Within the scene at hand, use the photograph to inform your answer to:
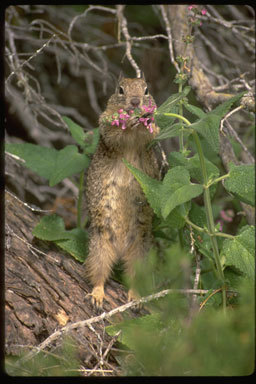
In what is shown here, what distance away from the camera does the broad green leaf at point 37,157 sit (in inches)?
111

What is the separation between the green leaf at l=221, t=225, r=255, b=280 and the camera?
6.09 ft

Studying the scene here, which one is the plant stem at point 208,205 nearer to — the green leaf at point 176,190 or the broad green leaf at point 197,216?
the green leaf at point 176,190

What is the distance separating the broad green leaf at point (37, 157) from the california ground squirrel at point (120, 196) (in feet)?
1.01

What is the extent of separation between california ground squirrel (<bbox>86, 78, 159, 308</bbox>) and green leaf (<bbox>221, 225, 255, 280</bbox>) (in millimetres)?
725

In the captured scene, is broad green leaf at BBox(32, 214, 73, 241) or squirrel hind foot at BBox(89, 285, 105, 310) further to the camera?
broad green leaf at BBox(32, 214, 73, 241)

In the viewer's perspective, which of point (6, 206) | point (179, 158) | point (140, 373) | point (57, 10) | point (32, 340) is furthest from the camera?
point (57, 10)

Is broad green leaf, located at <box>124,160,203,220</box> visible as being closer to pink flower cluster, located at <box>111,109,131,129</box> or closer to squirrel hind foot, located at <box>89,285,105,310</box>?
pink flower cluster, located at <box>111,109,131,129</box>

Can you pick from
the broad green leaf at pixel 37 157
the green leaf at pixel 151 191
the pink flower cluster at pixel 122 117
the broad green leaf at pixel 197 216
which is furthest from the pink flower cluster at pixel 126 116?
the broad green leaf at pixel 37 157

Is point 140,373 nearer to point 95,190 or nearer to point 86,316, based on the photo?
point 86,316

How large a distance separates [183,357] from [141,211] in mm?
1368

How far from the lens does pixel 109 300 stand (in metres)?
2.58

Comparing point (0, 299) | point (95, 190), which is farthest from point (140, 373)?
point (95, 190)

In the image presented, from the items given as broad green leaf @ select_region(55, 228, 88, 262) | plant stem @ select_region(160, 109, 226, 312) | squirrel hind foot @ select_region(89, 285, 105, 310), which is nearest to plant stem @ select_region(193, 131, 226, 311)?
plant stem @ select_region(160, 109, 226, 312)

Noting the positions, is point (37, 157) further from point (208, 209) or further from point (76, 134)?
point (208, 209)
